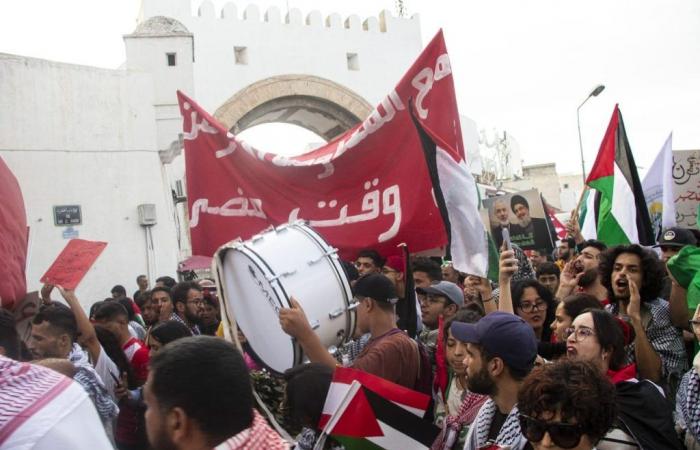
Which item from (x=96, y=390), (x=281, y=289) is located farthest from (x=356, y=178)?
(x=96, y=390)

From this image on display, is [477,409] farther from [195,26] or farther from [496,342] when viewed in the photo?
[195,26]

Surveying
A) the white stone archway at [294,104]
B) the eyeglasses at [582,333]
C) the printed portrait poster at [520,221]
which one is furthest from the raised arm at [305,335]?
the white stone archway at [294,104]

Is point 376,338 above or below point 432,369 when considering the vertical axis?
above

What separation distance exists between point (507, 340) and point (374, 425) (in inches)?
25.6

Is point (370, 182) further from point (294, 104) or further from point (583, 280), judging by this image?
point (294, 104)

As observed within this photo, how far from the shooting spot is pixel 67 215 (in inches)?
609

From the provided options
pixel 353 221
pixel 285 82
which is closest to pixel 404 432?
pixel 353 221

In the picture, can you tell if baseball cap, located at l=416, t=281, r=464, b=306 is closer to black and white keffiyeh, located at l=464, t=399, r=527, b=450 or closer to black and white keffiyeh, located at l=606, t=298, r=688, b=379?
black and white keffiyeh, located at l=606, t=298, r=688, b=379

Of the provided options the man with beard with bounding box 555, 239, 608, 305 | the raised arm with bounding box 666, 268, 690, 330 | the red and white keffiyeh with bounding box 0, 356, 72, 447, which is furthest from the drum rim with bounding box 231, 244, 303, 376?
the red and white keffiyeh with bounding box 0, 356, 72, 447

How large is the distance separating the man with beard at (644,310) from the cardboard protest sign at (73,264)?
353 centimetres

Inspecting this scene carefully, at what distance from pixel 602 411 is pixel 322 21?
81.8 feet

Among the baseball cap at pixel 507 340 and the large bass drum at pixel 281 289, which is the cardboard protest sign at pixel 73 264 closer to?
the large bass drum at pixel 281 289

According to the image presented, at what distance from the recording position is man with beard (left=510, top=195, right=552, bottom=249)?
949 cm

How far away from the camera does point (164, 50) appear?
60.4ft
